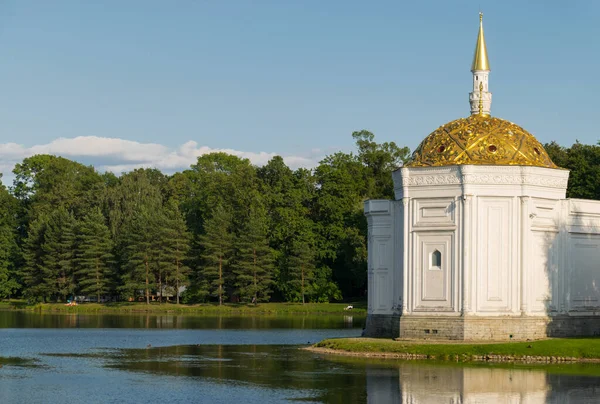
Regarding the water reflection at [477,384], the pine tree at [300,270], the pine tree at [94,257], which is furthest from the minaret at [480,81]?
the pine tree at [94,257]

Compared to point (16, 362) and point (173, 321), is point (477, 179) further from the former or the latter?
point (173, 321)

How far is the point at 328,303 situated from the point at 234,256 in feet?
32.7

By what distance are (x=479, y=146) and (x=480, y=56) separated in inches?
308

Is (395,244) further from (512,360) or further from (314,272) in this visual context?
(314,272)

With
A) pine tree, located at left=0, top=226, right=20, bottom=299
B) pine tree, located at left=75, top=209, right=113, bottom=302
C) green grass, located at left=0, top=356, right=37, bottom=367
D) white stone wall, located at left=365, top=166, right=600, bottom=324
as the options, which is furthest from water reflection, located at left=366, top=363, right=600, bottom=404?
pine tree, located at left=0, top=226, right=20, bottom=299

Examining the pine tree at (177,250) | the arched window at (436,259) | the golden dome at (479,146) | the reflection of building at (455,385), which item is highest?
the golden dome at (479,146)

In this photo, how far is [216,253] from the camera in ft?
331

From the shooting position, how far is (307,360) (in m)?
46.9

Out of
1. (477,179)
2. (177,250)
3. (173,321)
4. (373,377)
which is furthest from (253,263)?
(373,377)

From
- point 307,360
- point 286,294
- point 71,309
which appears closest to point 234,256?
point 286,294

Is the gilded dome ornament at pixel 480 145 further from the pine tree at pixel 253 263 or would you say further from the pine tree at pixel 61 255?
the pine tree at pixel 61 255

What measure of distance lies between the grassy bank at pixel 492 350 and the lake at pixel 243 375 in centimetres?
194

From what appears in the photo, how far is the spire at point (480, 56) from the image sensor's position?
189ft

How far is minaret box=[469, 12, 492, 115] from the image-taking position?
188ft
